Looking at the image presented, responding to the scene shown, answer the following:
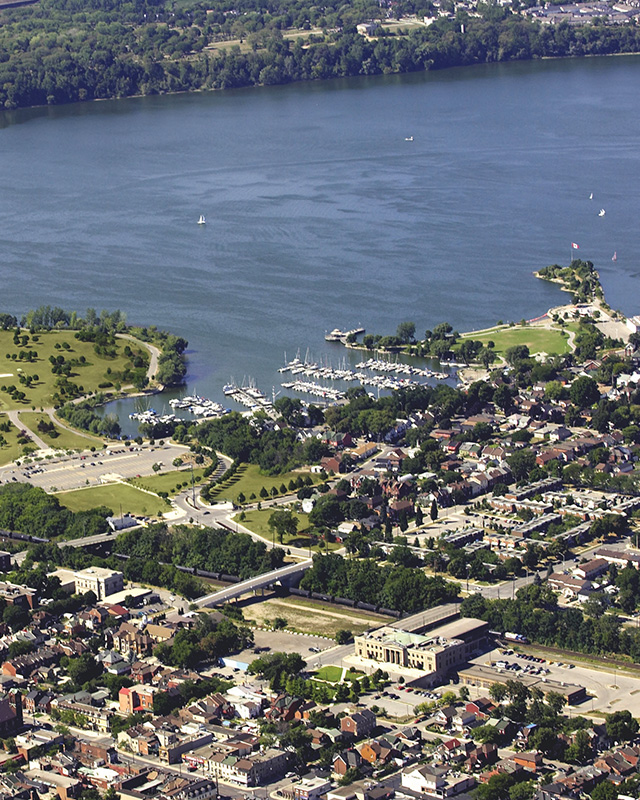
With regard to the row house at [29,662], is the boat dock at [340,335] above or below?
above

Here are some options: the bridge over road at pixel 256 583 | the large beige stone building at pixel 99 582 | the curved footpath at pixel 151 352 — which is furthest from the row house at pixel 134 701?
the curved footpath at pixel 151 352

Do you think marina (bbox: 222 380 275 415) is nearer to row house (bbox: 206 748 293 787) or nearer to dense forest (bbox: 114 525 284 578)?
dense forest (bbox: 114 525 284 578)

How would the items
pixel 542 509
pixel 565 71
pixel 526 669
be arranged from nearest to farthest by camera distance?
pixel 526 669, pixel 542 509, pixel 565 71

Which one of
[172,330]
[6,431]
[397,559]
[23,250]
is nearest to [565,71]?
[23,250]

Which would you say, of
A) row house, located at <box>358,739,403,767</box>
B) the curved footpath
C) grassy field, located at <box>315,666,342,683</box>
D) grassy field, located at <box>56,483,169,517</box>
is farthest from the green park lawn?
the curved footpath

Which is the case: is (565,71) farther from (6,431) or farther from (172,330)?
(6,431)

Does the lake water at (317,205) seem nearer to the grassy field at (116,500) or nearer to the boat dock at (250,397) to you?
the boat dock at (250,397)
